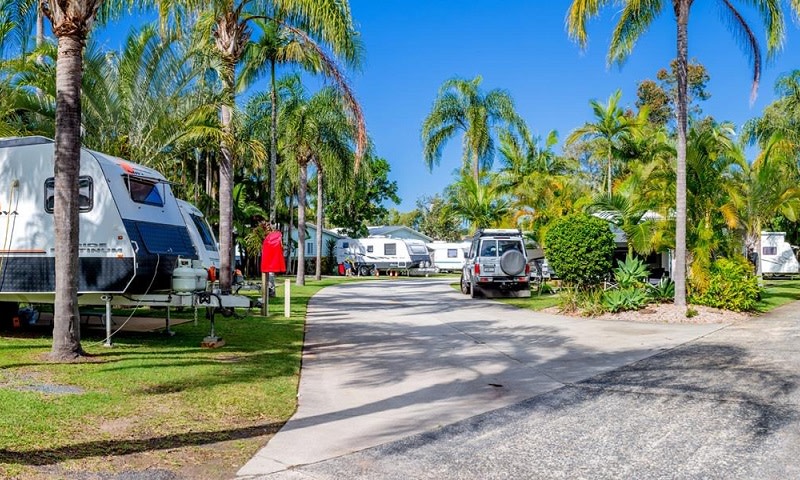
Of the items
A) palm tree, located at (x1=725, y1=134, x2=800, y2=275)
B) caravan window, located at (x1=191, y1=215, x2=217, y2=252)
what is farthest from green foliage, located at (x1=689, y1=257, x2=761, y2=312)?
caravan window, located at (x1=191, y1=215, x2=217, y2=252)

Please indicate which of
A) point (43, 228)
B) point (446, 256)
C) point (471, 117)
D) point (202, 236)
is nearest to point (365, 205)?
point (446, 256)

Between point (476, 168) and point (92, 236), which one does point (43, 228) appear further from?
point (476, 168)

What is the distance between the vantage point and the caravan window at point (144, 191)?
A: 995cm

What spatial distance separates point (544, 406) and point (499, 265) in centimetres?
1325

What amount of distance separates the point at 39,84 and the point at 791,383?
1513 cm

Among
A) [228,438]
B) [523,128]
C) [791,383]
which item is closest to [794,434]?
[791,383]

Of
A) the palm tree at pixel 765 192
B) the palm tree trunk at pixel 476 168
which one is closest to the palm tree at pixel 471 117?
the palm tree trunk at pixel 476 168

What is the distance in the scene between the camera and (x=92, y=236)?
945 cm

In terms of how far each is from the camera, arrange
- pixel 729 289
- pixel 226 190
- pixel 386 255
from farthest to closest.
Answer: pixel 386 255 → pixel 226 190 → pixel 729 289

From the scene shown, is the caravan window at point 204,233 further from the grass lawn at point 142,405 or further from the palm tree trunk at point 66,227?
the palm tree trunk at point 66,227

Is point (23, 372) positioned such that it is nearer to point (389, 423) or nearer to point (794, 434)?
point (389, 423)

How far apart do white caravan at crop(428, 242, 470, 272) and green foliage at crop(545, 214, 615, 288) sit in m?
29.4

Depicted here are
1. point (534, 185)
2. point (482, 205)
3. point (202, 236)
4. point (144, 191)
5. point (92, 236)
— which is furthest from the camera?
point (482, 205)

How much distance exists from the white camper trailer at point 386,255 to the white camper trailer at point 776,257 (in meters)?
18.4
